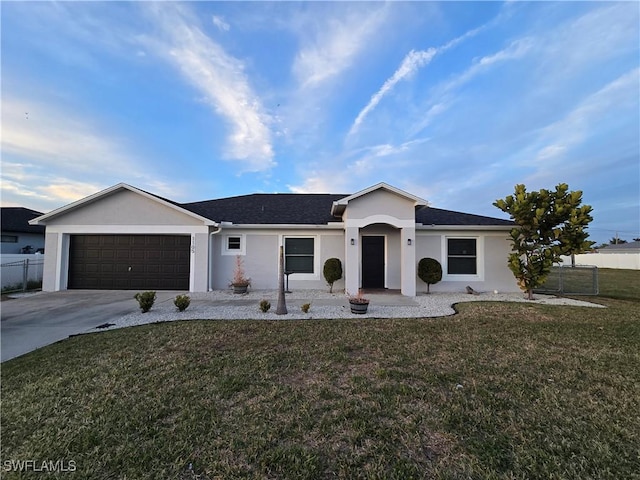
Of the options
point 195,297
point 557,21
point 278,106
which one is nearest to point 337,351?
point 195,297

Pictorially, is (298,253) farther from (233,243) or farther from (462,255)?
(462,255)

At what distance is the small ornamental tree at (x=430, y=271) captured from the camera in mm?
11164

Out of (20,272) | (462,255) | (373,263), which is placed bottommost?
(20,272)

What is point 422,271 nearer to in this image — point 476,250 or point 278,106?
point 476,250

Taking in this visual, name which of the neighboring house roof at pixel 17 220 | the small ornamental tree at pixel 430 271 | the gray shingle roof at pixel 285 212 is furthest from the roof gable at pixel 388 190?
the neighboring house roof at pixel 17 220

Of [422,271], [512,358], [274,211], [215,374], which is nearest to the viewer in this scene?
[215,374]

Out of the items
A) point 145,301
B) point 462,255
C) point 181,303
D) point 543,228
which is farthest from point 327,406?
point 462,255

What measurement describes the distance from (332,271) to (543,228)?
7.67 metres

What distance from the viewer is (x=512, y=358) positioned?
4.67m

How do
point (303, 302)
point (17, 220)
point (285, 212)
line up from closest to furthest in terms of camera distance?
point (303, 302) < point (285, 212) < point (17, 220)

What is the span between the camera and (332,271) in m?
11.4

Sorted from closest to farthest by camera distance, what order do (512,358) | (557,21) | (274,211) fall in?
(512,358) → (557,21) → (274,211)

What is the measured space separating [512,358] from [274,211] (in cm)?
1089

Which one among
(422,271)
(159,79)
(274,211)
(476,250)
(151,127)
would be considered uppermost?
(159,79)
